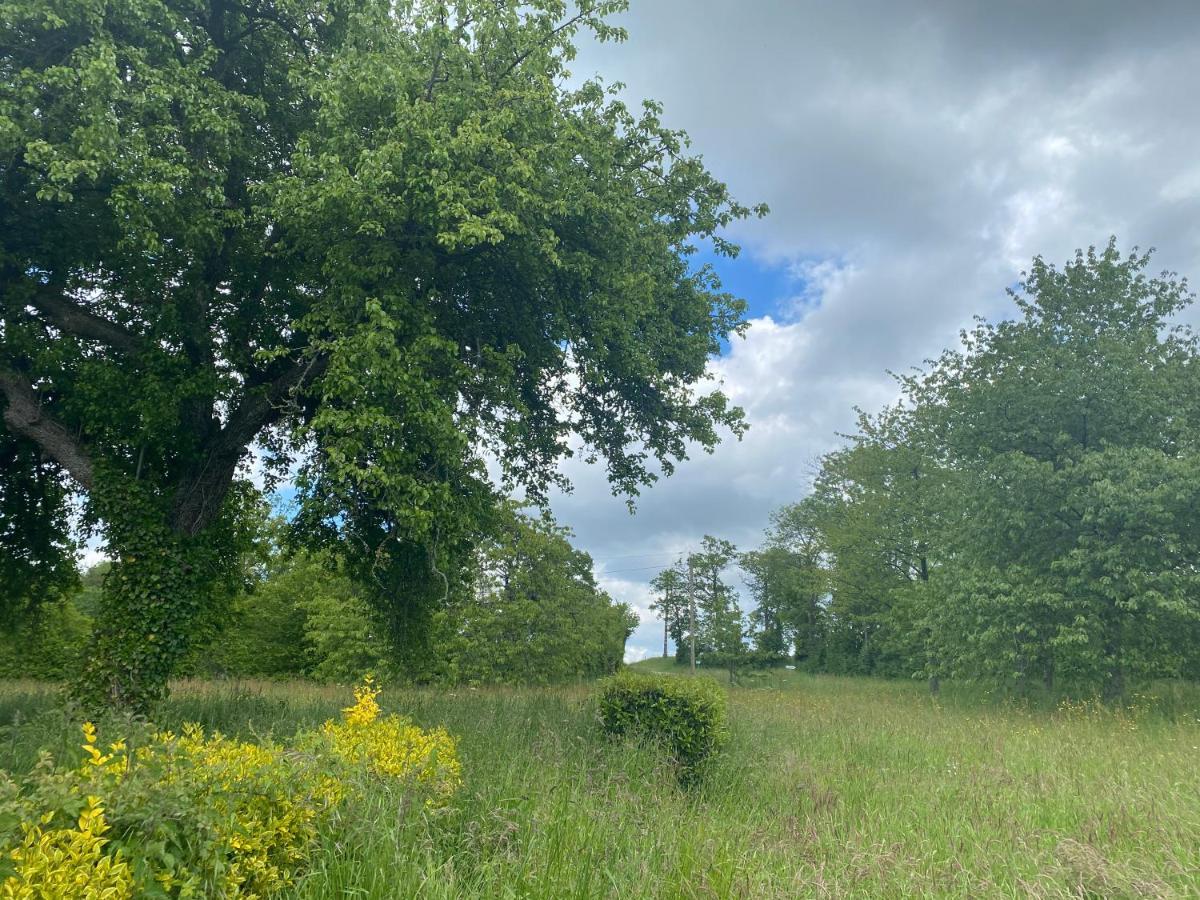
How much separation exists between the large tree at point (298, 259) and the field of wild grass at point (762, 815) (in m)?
3.44

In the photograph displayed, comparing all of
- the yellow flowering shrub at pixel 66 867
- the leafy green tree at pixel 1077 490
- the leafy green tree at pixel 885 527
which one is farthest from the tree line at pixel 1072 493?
the yellow flowering shrub at pixel 66 867

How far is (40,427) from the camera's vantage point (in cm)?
1150

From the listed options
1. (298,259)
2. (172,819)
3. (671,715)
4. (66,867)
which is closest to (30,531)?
(298,259)

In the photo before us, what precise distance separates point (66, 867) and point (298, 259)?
11.5 m

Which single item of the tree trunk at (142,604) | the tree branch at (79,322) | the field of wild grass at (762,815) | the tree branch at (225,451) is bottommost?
the field of wild grass at (762,815)

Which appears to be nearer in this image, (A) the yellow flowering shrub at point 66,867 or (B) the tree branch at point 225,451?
(A) the yellow flowering shrub at point 66,867

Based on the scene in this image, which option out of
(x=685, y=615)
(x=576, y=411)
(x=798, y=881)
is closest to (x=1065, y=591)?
(x=576, y=411)

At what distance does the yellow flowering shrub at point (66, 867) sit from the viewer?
2.60 metres

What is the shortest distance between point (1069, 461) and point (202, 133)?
2057cm

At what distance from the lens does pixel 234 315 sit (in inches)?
494

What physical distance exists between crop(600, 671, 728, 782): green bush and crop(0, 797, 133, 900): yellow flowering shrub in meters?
6.79

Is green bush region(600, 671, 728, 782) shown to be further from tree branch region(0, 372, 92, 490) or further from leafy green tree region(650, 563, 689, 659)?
leafy green tree region(650, 563, 689, 659)

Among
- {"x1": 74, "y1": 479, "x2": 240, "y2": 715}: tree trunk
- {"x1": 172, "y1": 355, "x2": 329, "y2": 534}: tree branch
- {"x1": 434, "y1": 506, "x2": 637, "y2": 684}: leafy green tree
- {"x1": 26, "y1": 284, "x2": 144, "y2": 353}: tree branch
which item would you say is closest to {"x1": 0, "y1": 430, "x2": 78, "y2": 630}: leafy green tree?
{"x1": 26, "y1": 284, "x2": 144, "y2": 353}: tree branch

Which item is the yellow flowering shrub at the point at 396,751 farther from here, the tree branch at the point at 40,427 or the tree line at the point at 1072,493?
the tree line at the point at 1072,493
